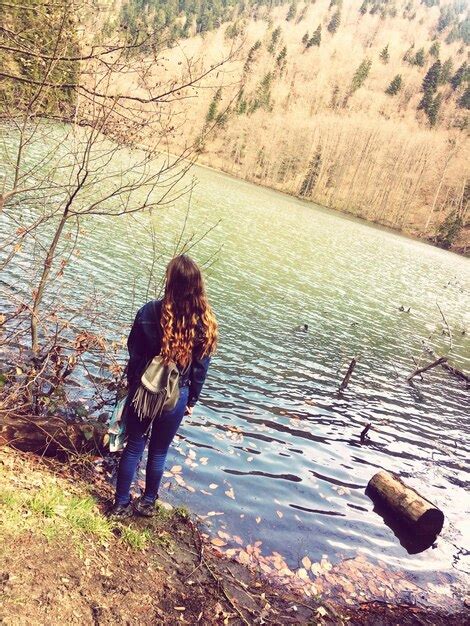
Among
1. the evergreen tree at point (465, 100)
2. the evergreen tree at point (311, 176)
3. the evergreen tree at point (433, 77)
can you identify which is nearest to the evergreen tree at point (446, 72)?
the evergreen tree at point (433, 77)

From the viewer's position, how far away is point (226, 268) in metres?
23.1

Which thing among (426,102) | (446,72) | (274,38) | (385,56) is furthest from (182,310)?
(385,56)

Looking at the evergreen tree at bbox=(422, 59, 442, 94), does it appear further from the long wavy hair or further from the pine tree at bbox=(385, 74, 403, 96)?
the long wavy hair

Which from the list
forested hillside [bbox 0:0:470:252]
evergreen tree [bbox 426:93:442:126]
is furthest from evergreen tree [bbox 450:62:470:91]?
evergreen tree [bbox 426:93:442:126]

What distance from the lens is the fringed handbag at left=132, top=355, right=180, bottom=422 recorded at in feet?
14.8

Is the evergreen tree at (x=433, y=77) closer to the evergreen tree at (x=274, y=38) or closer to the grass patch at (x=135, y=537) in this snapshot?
the evergreen tree at (x=274, y=38)

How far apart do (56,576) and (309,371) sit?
34.3ft

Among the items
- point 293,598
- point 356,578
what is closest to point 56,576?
point 293,598

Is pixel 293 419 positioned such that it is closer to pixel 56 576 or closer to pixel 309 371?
pixel 309 371

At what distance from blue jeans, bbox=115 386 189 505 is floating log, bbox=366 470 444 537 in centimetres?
454

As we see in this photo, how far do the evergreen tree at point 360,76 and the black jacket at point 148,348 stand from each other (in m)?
166

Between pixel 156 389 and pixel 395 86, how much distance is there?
170 metres

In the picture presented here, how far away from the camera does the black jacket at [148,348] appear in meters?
4.52

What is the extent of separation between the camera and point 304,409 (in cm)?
1123
